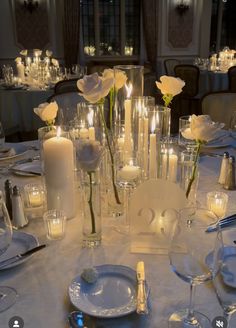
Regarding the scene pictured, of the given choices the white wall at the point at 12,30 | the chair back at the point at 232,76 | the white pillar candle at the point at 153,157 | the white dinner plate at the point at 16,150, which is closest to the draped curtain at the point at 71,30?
the white wall at the point at 12,30

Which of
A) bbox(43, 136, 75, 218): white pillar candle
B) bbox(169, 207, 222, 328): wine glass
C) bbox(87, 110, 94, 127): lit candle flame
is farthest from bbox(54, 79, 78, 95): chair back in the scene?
bbox(169, 207, 222, 328): wine glass

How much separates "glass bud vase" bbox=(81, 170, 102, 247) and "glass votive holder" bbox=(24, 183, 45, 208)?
28 cm

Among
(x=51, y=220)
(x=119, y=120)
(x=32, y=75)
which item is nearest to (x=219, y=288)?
(x=51, y=220)

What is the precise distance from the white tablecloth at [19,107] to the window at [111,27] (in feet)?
13.1

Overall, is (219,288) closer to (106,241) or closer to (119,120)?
(106,241)

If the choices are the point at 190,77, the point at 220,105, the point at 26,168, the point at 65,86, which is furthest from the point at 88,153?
the point at 190,77

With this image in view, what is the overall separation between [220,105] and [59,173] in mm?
1678

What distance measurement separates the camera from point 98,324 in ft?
2.42

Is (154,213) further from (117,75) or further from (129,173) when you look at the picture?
(117,75)

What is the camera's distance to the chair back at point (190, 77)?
517 cm

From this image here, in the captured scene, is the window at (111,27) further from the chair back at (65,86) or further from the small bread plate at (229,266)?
the small bread plate at (229,266)

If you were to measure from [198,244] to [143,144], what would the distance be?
56cm

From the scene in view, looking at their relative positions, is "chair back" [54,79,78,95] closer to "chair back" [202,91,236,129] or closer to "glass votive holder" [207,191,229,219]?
"chair back" [202,91,236,129]

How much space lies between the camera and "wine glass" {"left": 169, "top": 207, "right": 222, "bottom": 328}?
726 millimetres
